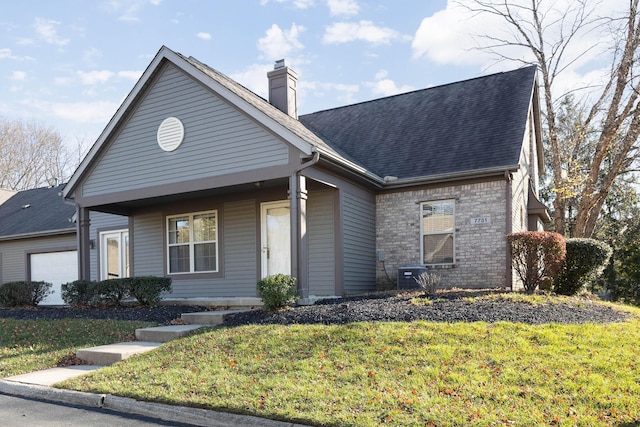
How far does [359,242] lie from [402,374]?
269 inches

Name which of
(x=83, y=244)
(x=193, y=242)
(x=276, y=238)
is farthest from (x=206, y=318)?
(x=83, y=244)

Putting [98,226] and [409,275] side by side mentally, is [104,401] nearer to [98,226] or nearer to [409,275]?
[409,275]

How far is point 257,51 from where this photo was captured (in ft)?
48.0

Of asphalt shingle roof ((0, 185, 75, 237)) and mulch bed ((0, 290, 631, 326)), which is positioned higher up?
asphalt shingle roof ((0, 185, 75, 237))

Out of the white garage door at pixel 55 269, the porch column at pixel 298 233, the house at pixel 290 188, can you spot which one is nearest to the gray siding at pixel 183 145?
the house at pixel 290 188

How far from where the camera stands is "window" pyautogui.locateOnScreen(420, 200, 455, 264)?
12.5 m

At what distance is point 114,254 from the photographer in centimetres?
1680

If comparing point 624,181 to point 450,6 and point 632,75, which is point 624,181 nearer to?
point 632,75

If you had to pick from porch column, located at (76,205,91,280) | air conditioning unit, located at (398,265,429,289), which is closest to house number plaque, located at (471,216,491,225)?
air conditioning unit, located at (398,265,429,289)

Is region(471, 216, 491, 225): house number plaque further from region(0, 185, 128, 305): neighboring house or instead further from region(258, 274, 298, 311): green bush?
region(0, 185, 128, 305): neighboring house

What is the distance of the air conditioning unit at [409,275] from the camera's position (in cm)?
1173

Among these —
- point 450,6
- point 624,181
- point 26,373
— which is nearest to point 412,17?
point 450,6

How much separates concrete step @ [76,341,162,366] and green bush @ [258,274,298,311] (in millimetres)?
1965

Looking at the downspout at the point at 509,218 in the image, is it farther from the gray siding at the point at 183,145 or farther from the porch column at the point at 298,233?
the gray siding at the point at 183,145
